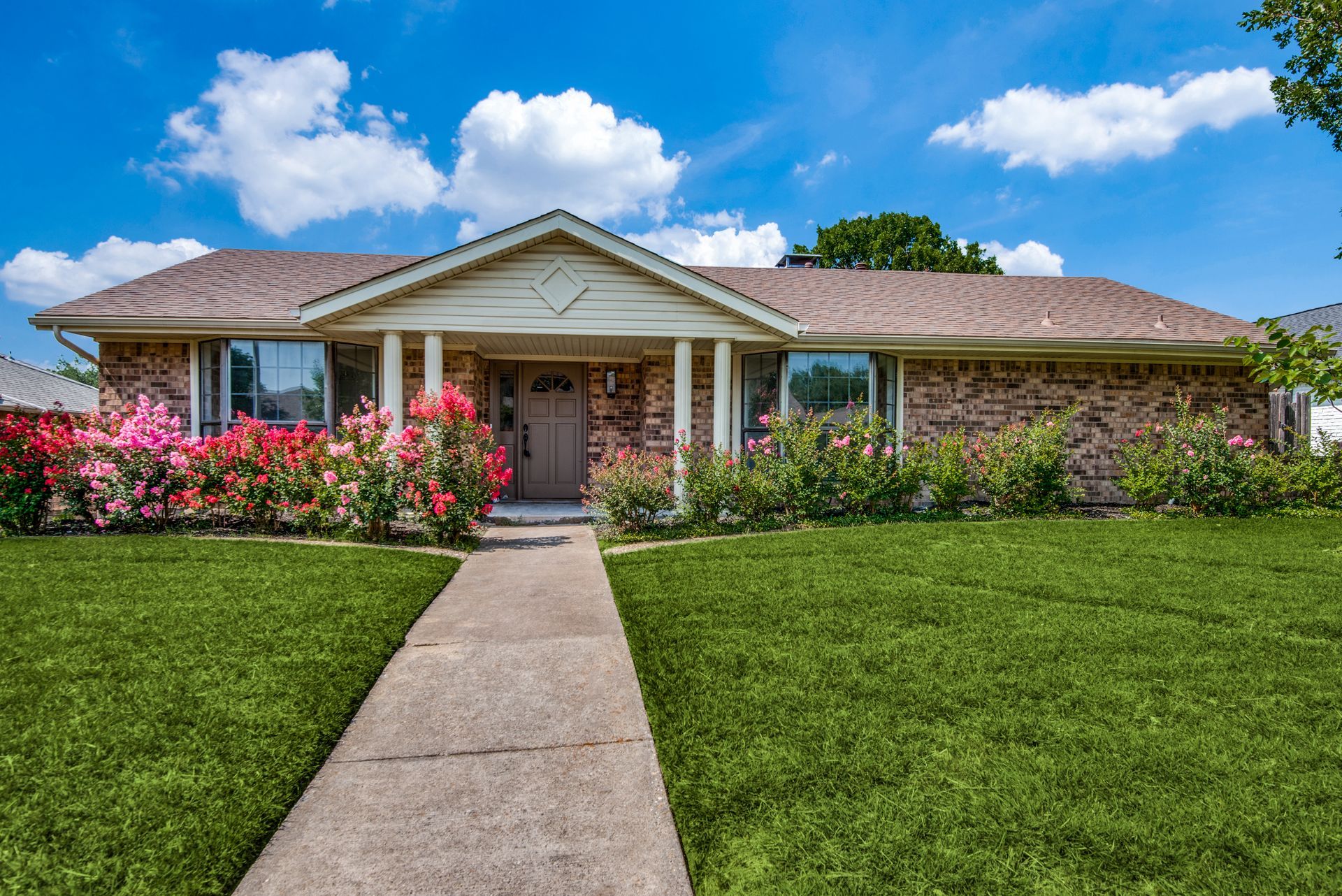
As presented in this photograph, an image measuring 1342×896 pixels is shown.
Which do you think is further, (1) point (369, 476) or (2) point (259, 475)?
(2) point (259, 475)

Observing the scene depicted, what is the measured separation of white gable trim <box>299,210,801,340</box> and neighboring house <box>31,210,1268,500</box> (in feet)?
0.08

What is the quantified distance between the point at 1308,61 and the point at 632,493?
53.7ft

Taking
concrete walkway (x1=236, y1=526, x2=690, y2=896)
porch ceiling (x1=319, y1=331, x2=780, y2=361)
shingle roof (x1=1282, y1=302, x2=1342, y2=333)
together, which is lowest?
concrete walkway (x1=236, y1=526, x2=690, y2=896)

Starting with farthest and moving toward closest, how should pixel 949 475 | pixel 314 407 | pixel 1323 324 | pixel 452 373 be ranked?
1. pixel 1323 324
2. pixel 452 373
3. pixel 314 407
4. pixel 949 475

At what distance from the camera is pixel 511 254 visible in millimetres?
8211

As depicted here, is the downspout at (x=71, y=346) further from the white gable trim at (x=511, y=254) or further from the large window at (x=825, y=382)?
the large window at (x=825, y=382)

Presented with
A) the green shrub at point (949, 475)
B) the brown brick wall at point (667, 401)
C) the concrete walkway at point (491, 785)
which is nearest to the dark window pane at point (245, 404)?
the brown brick wall at point (667, 401)

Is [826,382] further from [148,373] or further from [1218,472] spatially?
[148,373]

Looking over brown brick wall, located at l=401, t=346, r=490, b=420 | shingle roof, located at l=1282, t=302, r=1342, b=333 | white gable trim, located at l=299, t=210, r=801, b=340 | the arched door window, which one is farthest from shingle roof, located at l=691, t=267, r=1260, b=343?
shingle roof, located at l=1282, t=302, r=1342, b=333

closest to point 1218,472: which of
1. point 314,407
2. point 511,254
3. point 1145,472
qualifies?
point 1145,472

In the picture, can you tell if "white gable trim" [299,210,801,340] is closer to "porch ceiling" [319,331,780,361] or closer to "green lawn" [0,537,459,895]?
"porch ceiling" [319,331,780,361]

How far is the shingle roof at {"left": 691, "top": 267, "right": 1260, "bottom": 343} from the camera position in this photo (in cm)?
998

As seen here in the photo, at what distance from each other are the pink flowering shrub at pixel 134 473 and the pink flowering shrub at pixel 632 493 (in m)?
4.78

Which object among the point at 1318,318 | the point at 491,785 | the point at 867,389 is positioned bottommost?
the point at 491,785
